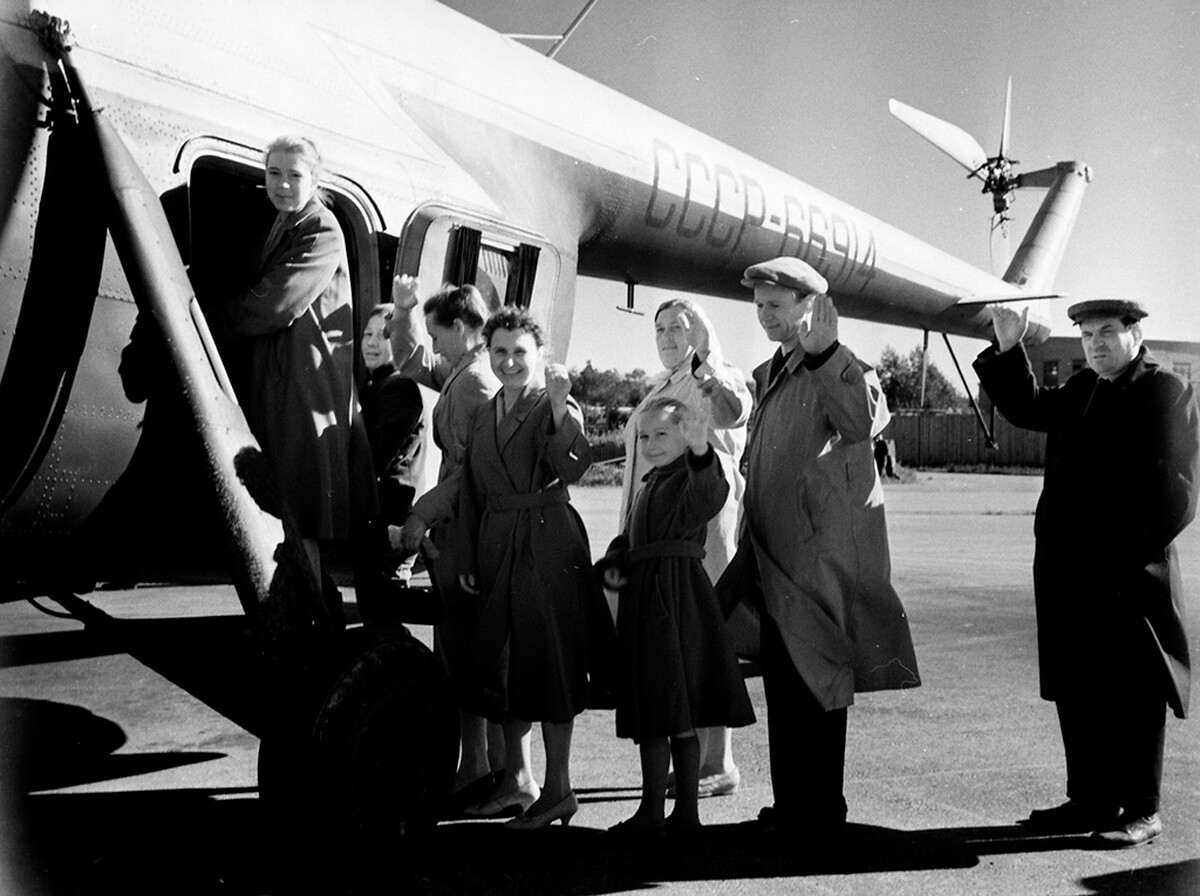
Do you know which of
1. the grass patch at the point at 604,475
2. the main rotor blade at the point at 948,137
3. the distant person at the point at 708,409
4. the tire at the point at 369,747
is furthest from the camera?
the grass patch at the point at 604,475

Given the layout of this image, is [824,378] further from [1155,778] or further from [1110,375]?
[1155,778]

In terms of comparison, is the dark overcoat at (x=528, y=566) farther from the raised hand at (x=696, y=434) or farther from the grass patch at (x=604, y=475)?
the grass patch at (x=604, y=475)

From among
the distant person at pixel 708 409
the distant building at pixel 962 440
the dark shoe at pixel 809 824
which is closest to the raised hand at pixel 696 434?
the distant person at pixel 708 409

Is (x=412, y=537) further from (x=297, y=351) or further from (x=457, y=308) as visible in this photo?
(x=457, y=308)

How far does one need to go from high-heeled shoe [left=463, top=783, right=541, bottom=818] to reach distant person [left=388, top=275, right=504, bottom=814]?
41 mm

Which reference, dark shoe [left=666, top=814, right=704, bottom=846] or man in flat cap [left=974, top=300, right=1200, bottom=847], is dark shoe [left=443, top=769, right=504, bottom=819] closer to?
dark shoe [left=666, top=814, right=704, bottom=846]

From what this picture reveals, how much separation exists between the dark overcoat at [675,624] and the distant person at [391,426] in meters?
0.94

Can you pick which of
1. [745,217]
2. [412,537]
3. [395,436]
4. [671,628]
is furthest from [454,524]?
[745,217]

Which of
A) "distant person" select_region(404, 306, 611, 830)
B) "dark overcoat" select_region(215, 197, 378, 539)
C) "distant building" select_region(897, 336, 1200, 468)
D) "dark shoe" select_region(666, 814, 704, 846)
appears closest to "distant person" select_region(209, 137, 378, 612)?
"dark overcoat" select_region(215, 197, 378, 539)

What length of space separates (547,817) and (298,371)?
1498 mm

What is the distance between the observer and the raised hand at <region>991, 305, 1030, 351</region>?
369 cm

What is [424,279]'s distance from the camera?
435cm

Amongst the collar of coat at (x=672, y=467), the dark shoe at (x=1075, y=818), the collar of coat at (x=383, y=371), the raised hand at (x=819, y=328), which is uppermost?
the raised hand at (x=819, y=328)

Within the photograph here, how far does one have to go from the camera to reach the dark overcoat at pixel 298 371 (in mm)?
3143
